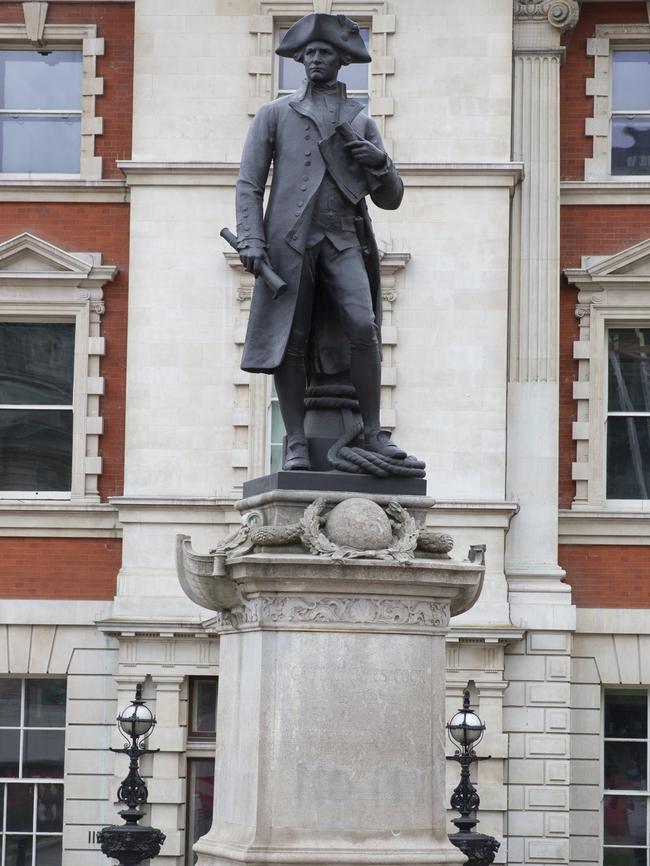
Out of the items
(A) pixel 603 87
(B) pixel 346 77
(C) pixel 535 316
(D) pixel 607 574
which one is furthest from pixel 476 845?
(A) pixel 603 87

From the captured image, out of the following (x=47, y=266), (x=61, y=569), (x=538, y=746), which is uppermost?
(x=47, y=266)

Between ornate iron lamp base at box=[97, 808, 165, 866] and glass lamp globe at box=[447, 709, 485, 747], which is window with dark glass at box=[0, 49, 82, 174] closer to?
ornate iron lamp base at box=[97, 808, 165, 866]

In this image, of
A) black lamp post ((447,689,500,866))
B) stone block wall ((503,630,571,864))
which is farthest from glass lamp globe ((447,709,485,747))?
stone block wall ((503,630,571,864))

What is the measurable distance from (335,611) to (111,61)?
54.1 feet

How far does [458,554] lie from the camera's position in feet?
76.8

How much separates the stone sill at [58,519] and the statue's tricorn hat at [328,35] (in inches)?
560

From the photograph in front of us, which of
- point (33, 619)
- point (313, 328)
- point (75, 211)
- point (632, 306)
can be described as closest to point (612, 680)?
point (632, 306)

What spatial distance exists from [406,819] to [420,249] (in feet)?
49.2

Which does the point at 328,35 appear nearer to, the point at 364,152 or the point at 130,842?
the point at 364,152

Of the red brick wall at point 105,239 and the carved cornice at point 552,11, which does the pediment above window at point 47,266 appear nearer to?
the red brick wall at point 105,239

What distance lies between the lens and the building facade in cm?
2445

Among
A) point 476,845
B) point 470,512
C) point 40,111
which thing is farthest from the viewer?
point 40,111

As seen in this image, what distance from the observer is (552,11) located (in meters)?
25.2

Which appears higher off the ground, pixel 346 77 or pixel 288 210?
pixel 346 77
